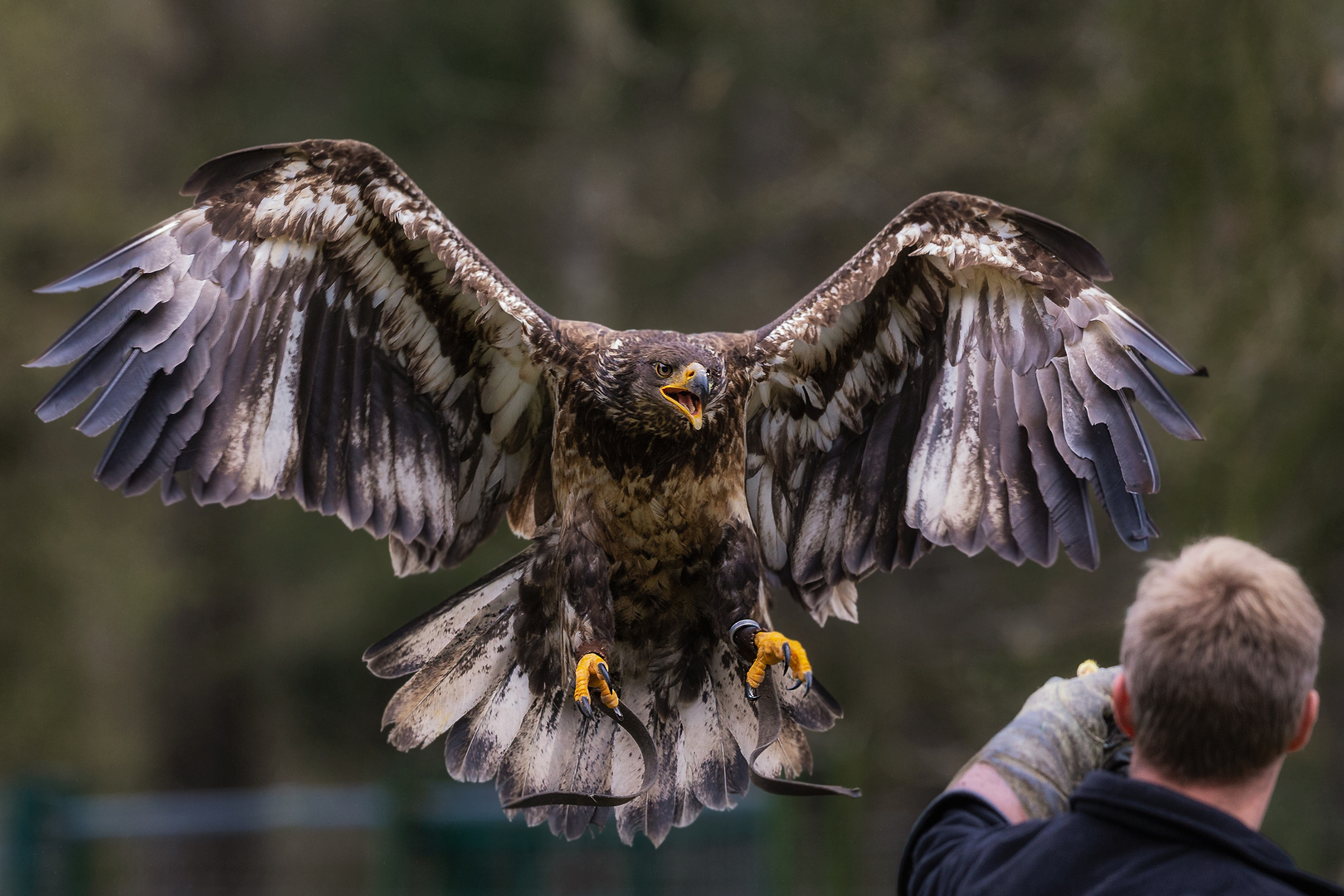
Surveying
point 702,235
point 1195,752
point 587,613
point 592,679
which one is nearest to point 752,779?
point 592,679

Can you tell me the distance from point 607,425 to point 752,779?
1.16 m

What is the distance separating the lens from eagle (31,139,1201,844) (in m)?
3.86

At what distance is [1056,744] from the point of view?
2.21 metres

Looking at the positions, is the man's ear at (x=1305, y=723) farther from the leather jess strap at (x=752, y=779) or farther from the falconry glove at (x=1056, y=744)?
the leather jess strap at (x=752, y=779)

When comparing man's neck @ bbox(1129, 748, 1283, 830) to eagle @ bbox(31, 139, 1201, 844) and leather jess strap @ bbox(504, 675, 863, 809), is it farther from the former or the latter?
eagle @ bbox(31, 139, 1201, 844)

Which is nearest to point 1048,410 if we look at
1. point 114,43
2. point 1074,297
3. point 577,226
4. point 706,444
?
point 1074,297

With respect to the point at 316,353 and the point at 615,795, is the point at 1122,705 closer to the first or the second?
the point at 615,795

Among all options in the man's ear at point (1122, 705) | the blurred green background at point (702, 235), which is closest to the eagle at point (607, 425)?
the man's ear at point (1122, 705)

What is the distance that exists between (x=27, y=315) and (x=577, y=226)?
449 cm

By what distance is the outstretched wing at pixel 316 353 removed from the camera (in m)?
3.85

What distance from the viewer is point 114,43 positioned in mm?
11594

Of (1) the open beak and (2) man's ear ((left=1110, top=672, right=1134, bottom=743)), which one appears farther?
(1) the open beak

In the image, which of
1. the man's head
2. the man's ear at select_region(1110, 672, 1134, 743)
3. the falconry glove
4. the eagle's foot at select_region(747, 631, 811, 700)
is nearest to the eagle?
the eagle's foot at select_region(747, 631, 811, 700)

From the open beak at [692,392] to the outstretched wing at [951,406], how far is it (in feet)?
1.34
